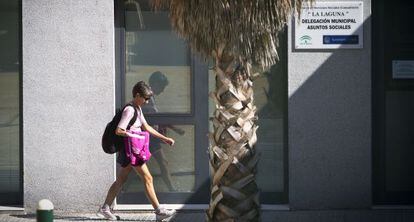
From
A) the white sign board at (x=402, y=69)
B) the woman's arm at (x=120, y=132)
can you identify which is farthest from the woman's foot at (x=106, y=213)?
the white sign board at (x=402, y=69)

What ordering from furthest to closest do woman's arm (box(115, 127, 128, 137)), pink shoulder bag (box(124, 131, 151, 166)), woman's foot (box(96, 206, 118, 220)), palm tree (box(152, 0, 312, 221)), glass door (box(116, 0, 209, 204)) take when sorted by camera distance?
1. glass door (box(116, 0, 209, 204))
2. woman's foot (box(96, 206, 118, 220))
3. pink shoulder bag (box(124, 131, 151, 166))
4. woman's arm (box(115, 127, 128, 137))
5. palm tree (box(152, 0, 312, 221))

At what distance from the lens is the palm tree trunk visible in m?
7.45

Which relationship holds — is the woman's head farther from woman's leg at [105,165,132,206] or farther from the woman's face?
woman's leg at [105,165,132,206]

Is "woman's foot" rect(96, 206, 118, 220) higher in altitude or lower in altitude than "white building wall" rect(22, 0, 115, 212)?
lower

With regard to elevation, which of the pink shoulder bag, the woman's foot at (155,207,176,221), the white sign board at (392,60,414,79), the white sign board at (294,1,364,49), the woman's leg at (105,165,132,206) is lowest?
the woman's foot at (155,207,176,221)

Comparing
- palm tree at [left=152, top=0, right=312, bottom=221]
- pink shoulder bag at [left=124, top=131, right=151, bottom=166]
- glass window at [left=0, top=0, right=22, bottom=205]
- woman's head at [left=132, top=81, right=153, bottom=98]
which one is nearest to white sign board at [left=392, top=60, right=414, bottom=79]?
woman's head at [left=132, top=81, right=153, bottom=98]

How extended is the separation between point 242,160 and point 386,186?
4.72 m

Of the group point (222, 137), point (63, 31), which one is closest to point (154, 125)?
point (63, 31)

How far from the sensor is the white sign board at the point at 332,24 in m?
11.2

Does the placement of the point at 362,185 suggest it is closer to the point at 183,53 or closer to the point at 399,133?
the point at 399,133

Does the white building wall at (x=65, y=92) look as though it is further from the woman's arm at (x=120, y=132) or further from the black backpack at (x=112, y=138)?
the woman's arm at (x=120, y=132)

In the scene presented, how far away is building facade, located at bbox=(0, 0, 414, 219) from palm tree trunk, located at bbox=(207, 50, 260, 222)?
3757mm

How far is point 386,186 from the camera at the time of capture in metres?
11.6

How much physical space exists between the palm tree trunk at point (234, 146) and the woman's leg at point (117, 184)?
117 inches
